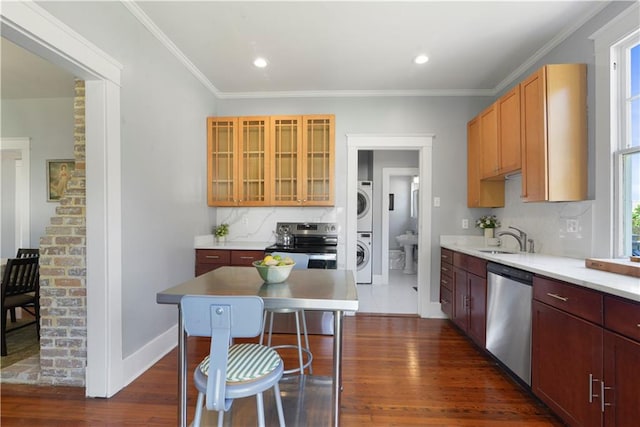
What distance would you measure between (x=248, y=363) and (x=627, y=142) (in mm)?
2694

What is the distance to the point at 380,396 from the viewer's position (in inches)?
79.2

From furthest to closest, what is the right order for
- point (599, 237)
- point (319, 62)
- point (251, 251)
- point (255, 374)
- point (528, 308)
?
point (251, 251) → point (319, 62) → point (599, 237) → point (528, 308) → point (255, 374)

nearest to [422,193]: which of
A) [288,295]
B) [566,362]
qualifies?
[566,362]

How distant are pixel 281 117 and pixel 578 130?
110 inches

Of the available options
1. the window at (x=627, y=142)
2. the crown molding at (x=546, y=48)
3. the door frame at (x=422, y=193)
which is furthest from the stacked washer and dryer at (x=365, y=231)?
the window at (x=627, y=142)

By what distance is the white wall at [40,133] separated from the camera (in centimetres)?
A: 368

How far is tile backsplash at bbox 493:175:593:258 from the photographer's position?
7.29 ft

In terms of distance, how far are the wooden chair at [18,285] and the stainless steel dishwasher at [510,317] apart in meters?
3.87

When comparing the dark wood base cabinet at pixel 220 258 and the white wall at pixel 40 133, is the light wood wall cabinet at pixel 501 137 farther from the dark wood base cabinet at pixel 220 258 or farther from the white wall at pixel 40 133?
the white wall at pixel 40 133

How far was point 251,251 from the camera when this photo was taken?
324cm

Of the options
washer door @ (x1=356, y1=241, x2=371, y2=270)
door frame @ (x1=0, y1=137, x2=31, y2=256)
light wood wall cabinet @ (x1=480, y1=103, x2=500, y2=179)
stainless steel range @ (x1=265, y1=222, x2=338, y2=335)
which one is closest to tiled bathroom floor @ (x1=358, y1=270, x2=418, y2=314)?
washer door @ (x1=356, y1=241, x2=371, y2=270)

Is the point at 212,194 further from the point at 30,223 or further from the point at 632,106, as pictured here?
the point at 632,106

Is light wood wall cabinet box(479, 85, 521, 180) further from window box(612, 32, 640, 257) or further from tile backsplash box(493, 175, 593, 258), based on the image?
window box(612, 32, 640, 257)

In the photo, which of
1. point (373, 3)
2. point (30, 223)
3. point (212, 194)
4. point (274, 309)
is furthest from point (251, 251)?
point (30, 223)
